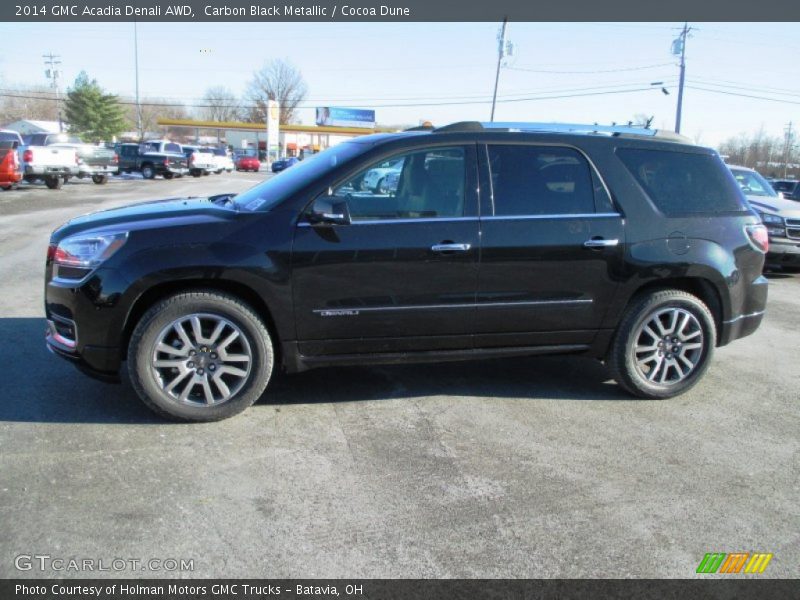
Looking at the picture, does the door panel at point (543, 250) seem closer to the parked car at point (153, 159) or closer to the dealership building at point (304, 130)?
the parked car at point (153, 159)

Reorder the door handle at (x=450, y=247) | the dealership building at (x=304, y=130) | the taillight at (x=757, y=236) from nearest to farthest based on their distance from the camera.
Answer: the door handle at (x=450, y=247) < the taillight at (x=757, y=236) < the dealership building at (x=304, y=130)

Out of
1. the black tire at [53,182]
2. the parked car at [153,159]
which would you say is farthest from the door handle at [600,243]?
the parked car at [153,159]

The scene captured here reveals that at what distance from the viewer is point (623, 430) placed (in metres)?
4.24

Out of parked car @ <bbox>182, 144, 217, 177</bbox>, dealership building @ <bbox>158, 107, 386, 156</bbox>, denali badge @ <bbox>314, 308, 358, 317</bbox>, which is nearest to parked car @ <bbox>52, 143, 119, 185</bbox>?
parked car @ <bbox>182, 144, 217, 177</bbox>

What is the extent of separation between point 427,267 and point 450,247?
0.20 meters

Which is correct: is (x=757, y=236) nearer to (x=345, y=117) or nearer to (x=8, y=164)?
(x=8, y=164)

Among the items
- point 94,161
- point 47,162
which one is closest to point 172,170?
point 94,161

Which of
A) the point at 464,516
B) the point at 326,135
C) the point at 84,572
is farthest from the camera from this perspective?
the point at 326,135

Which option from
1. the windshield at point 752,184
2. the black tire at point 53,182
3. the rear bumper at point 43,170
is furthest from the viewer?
the black tire at point 53,182

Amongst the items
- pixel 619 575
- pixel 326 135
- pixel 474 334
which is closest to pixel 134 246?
pixel 474 334

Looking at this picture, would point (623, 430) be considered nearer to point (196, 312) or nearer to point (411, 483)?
point (411, 483)

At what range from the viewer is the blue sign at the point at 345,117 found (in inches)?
3398

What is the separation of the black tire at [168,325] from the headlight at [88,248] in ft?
1.43

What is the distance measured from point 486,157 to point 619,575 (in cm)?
273
